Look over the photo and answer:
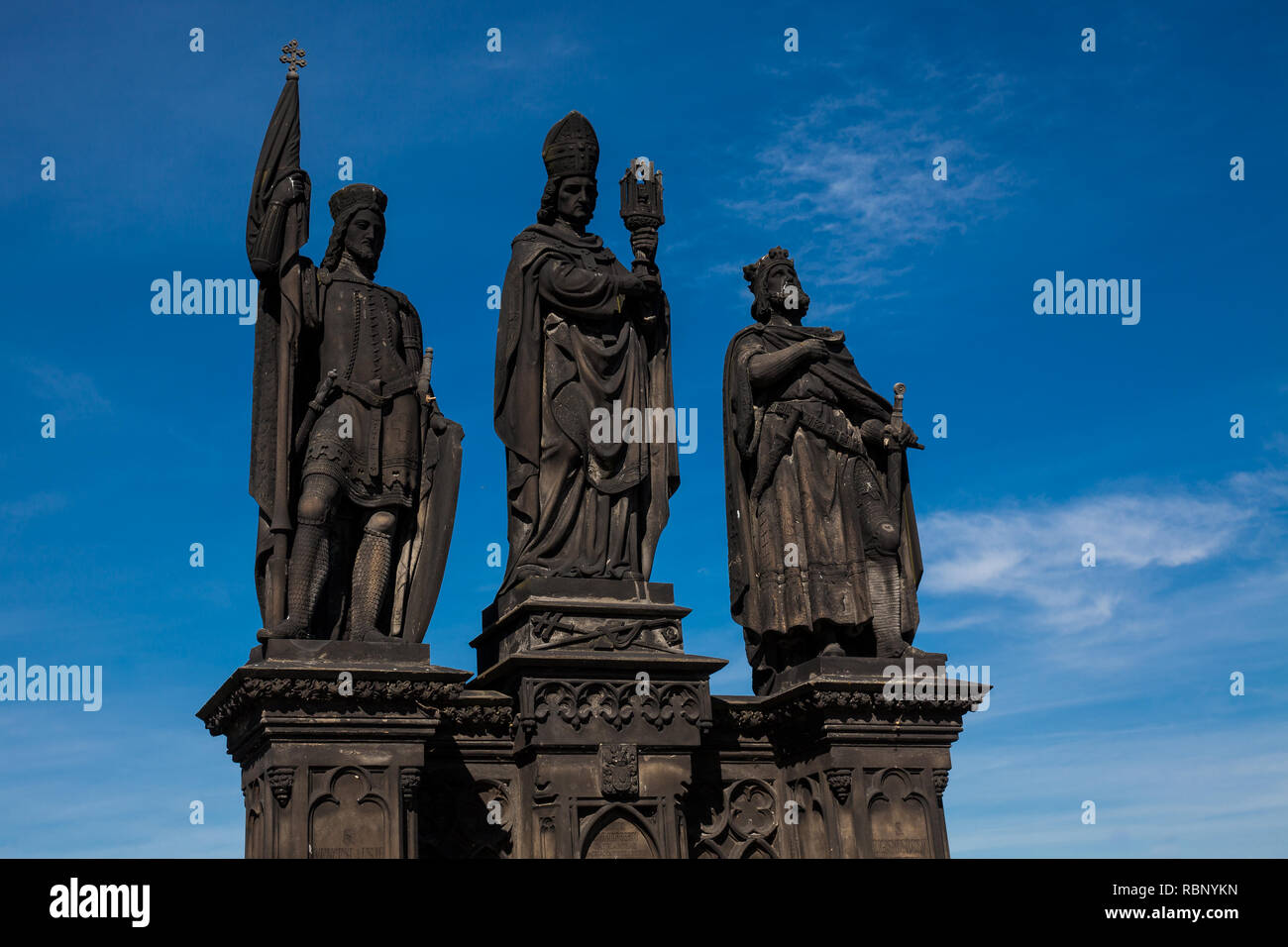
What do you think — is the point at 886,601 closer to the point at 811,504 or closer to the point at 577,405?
the point at 811,504

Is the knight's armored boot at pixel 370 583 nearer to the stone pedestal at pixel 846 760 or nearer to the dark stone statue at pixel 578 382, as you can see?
the dark stone statue at pixel 578 382

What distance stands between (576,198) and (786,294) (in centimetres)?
264

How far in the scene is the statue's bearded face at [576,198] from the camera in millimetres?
17844

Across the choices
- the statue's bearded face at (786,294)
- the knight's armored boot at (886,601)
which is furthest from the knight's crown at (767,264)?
the knight's armored boot at (886,601)

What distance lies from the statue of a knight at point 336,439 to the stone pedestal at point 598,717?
3.82ft

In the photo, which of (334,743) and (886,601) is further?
(886,601)

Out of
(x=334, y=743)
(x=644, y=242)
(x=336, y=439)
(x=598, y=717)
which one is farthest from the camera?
(x=644, y=242)

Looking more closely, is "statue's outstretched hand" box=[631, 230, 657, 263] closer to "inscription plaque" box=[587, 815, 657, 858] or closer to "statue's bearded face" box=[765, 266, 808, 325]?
"statue's bearded face" box=[765, 266, 808, 325]

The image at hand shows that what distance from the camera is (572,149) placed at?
1777 centimetres

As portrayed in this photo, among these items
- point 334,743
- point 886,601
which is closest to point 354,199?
point 334,743

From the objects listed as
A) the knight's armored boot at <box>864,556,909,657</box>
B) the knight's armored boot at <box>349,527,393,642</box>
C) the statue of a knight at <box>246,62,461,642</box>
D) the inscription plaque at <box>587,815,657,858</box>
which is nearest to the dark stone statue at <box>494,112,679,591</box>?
the statue of a knight at <box>246,62,461,642</box>

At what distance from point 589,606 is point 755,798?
2831mm
